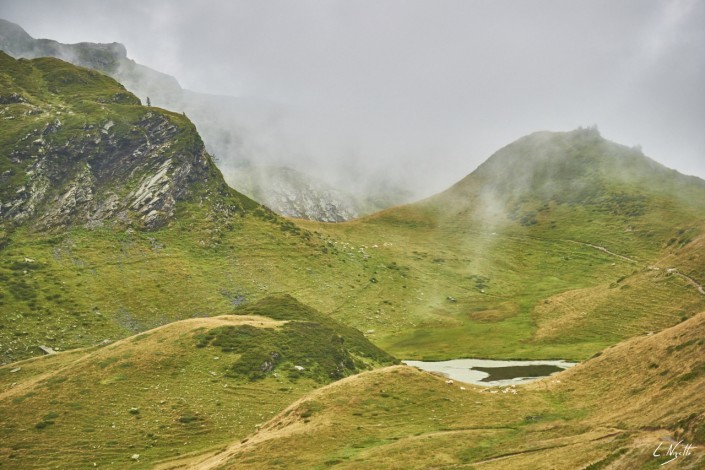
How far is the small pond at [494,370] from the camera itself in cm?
8350

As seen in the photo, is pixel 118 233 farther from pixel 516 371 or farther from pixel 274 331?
pixel 516 371

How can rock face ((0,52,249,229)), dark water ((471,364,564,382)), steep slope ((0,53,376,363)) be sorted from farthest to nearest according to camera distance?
rock face ((0,52,249,229)), steep slope ((0,53,376,363)), dark water ((471,364,564,382))

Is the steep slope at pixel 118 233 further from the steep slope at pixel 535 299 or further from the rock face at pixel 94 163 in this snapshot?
the steep slope at pixel 535 299

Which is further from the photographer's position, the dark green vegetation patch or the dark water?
the dark water

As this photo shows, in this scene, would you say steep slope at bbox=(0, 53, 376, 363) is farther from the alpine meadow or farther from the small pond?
the small pond

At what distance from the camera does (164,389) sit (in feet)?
201

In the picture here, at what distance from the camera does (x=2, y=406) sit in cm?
5659

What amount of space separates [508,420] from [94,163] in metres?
161

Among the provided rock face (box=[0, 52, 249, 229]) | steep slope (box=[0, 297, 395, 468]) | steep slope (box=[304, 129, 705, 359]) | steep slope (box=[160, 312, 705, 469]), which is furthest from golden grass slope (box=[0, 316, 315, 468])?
rock face (box=[0, 52, 249, 229])

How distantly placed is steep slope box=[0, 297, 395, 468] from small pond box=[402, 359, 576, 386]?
58.4 ft

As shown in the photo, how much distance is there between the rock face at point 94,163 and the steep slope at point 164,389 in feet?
283

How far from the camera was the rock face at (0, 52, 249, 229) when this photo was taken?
522ft

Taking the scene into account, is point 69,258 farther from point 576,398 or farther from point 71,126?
point 576,398

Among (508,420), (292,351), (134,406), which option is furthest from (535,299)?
(134,406)
